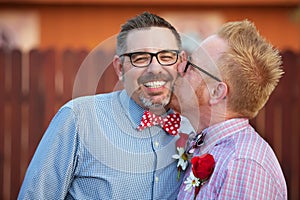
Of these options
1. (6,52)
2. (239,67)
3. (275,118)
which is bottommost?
(275,118)

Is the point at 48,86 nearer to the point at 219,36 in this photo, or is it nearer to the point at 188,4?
the point at 188,4

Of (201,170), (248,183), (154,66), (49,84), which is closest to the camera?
(248,183)

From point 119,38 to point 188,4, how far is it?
24.5 ft

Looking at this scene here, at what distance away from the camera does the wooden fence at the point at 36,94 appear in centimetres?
755

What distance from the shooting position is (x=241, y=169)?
2.61 meters

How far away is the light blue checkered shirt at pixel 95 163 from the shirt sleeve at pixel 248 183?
0.51 metres

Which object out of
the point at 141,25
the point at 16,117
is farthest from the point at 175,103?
the point at 16,117

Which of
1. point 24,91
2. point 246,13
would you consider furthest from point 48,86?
point 246,13

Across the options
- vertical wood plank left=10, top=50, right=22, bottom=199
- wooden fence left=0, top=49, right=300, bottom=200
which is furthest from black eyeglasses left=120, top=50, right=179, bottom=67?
vertical wood plank left=10, top=50, right=22, bottom=199

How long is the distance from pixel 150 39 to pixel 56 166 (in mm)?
768

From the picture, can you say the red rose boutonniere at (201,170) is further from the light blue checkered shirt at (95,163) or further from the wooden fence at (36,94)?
the wooden fence at (36,94)

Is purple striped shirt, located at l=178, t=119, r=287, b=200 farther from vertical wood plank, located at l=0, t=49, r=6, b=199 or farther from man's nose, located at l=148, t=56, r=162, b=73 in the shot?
vertical wood plank, located at l=0, t=49, r=6, b=199

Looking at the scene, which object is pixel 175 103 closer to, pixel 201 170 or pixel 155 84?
pixel 155 84

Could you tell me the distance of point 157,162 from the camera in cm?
306
